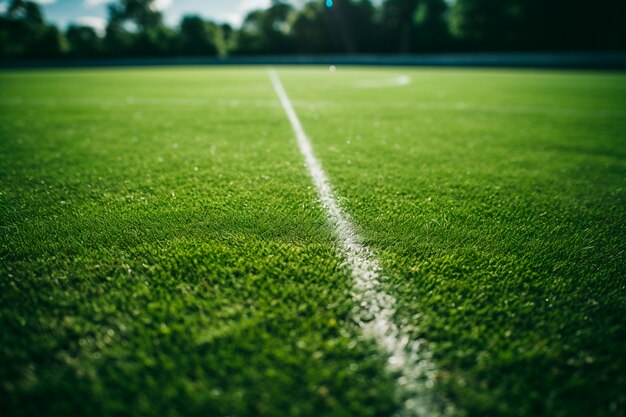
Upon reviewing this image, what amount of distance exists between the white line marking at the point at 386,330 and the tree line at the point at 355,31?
56.3 m

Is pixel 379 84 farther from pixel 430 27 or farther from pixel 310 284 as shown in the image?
pixel 430 27

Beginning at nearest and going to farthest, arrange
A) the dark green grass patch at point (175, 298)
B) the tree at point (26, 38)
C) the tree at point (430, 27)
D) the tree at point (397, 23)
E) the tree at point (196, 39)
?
1. the dark green grass patch at point (175, 298)
2. the tree at point (26, 38)
3. the tree at point (196, 39)
4. the tree at point (430, 27)
5. the tree at point (397, 23)

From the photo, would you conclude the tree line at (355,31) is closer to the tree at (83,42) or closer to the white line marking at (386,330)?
the tree at (83,42)

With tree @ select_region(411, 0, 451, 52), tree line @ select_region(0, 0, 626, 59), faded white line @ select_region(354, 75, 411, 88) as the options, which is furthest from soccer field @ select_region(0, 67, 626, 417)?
tree @ select_region(411, 0, 451, 52)

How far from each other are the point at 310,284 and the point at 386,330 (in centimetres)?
48

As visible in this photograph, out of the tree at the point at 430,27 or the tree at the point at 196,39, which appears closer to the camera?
the tree at the point at 196,39

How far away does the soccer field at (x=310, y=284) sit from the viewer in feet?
4.27

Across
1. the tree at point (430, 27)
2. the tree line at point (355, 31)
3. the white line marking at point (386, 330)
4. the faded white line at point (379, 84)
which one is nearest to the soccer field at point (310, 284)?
the white line marking at point (386, 330)

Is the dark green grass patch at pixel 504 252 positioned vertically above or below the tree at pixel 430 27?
below

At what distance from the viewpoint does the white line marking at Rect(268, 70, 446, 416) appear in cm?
129

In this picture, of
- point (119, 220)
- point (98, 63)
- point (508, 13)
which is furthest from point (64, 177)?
point (508, 13)

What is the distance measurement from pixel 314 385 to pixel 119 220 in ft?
6.53

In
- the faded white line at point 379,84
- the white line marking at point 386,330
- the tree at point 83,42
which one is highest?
the tree at point 83,42

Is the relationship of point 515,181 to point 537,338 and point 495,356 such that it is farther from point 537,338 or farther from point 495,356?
point 495,356
